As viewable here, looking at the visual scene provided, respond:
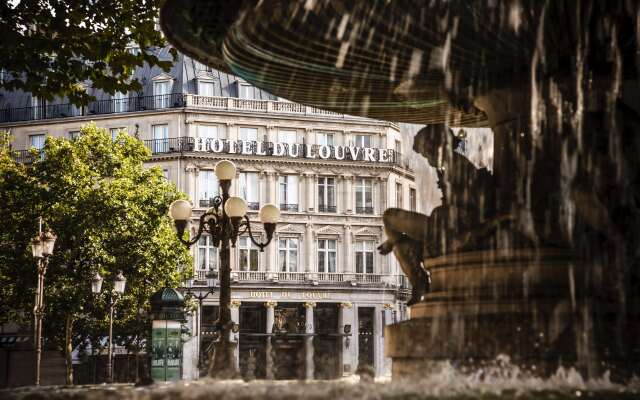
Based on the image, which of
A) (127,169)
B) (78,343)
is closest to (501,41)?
(127,169)

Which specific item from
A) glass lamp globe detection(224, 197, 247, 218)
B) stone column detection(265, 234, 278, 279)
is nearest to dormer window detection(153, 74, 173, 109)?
stone column detection(265, 234, 278, 279)

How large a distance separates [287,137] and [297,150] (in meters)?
0.98

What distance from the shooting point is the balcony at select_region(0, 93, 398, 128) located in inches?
2228

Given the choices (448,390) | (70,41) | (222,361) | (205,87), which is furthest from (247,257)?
(448,390)

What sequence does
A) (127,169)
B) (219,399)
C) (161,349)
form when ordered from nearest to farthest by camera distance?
(219,399), (161,349), (127,169)

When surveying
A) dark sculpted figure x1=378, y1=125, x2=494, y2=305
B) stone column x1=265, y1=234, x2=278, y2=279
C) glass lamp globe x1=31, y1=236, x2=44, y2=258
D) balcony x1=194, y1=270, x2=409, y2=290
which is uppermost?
stone column x1=265, y1=234, x2=278, y2=279

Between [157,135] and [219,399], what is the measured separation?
170 feet

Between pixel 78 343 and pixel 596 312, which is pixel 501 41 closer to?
pixel 596 312

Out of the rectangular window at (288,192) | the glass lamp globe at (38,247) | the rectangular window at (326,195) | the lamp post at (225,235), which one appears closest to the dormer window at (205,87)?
the rectangular window at (288,192)

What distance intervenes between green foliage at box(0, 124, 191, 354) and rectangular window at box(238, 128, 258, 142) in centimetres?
1615

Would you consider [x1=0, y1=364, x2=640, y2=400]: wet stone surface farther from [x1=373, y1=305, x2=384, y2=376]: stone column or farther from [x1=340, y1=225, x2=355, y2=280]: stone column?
[x1=340, y1=225, x2=355, y2=280]: stone column

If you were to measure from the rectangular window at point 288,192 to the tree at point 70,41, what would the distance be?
143ft

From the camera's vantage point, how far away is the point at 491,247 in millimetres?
7797

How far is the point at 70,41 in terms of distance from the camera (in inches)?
490
